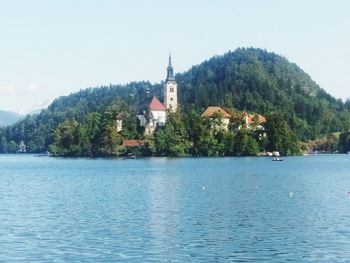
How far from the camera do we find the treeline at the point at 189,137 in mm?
171375

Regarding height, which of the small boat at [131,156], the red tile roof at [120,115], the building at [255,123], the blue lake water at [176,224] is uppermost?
Result: the red tile roof at [120,115]

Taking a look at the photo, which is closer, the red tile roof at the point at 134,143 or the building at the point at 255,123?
the red tile roof at the point at 134,143

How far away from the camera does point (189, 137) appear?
174m

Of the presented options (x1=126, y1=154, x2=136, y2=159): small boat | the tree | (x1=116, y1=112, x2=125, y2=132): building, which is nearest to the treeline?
the tree

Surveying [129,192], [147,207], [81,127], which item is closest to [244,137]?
[81,127]

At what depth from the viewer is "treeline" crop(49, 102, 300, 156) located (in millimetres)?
171375

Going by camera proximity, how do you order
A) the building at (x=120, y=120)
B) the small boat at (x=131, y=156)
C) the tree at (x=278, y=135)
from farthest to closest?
the building at (x=120, y=120) → the tree at (x=278, y=135) → the small boat at (x=131, y=156)

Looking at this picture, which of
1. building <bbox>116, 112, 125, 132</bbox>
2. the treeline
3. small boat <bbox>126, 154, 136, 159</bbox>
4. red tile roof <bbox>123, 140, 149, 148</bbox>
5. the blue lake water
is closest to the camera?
the blue lake water

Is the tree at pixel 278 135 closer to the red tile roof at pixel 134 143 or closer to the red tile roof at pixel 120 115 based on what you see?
the red tile roof at pixel 134 143

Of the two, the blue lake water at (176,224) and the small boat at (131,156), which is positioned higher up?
the small boat at (131,156)

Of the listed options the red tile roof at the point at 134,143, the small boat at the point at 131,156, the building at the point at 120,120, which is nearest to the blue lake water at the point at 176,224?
the small boat at the point at 131,156

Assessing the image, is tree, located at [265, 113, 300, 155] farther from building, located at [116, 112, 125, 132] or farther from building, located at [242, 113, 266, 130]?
building, located at [116, 112, 125, 132]

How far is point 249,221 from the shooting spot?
41.2 m

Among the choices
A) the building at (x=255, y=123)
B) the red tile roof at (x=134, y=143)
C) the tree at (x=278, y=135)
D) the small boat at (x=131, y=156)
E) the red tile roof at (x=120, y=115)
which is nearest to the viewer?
the small boat at (x=131, y=156)
